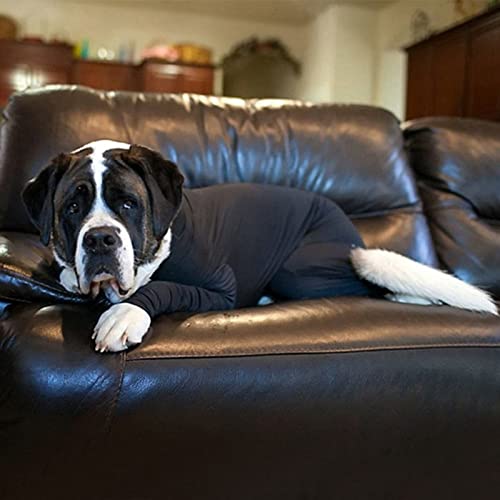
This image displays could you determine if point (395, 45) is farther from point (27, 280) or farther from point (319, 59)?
point (27, 280)

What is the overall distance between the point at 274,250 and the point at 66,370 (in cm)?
76

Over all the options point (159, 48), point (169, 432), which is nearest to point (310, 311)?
point (169, 432)

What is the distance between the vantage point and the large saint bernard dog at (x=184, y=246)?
119cm

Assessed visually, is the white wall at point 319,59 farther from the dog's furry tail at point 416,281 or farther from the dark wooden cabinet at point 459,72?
the dog's furry tail at point 416,281

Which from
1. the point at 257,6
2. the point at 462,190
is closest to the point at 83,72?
the point at 257,6

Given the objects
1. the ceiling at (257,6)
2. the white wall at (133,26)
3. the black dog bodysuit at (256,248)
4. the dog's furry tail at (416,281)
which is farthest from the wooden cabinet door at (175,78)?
the dog's furry tail at (416,281)

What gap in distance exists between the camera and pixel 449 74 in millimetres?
4719

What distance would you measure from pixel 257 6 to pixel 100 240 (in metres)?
6.44

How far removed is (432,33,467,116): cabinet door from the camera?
15.0ft

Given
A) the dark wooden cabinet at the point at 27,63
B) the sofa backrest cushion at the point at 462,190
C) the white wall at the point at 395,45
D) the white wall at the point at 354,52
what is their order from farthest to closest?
the white wall at the point at 354,52 < the dark wooden cabinet at the point at 27,63 < the white wall at the point at 395,45 < the sofa backrest cushion at the point at 462,190

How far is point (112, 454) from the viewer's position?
0.98 m

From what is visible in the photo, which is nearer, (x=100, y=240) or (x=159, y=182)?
(x=100, y=240)

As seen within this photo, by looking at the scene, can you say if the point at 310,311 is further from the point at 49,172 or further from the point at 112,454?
the point at 49,172

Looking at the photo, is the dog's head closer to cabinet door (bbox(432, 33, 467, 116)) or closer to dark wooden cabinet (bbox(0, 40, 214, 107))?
cabinet door (bbox(432, 33, 467, 116))
